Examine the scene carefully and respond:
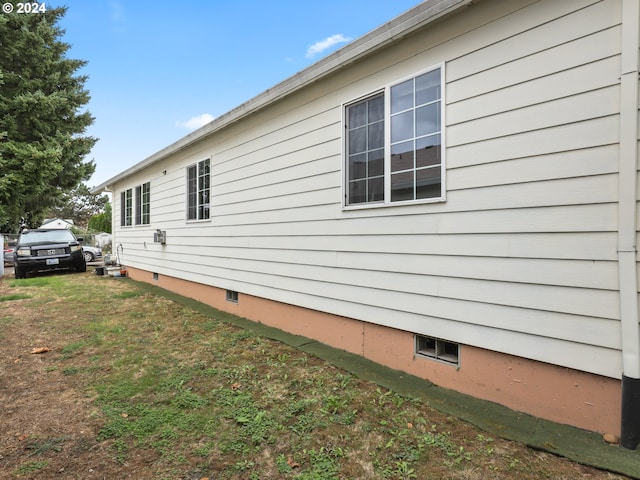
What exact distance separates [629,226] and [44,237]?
13729 millimetres

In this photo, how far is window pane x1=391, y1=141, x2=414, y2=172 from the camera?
10.6ft

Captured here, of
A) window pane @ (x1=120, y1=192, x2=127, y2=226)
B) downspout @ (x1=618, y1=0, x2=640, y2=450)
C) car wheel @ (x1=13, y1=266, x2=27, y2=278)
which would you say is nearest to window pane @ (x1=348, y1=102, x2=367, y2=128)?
→ downspout @ (x1=618, y1=0, x2=640, y2=450)

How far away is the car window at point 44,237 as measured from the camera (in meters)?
10.6

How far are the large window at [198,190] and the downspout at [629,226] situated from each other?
6044 millimetres

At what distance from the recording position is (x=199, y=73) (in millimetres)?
13250

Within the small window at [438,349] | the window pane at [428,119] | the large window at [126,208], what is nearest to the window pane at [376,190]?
the window pane at [428,119]

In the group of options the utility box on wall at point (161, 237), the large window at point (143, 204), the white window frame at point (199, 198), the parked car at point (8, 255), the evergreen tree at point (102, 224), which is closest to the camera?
the white window frame at point (199, 198)

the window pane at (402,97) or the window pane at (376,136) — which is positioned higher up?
the window pane at (402,97)

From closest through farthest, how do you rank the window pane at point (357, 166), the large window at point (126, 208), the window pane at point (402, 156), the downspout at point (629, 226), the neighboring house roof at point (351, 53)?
the downspout at point (629, 226)
the neighboring house roof at point (351, 53)
the window pane at point (402, 156)
the window pane at point (357, 166)
the large window at point (126, 208)

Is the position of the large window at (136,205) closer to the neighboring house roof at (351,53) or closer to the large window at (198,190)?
the large window at (198,190)

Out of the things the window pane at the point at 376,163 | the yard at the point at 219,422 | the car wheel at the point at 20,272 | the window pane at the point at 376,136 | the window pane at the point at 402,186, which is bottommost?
the yard at the point at 219,422

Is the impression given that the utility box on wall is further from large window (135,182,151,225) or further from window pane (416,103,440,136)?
window pane (416,103,440,136)

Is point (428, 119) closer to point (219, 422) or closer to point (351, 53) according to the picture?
point (351, 53)

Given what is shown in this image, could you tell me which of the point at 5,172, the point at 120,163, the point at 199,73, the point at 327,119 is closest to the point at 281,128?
the point at 327,119
